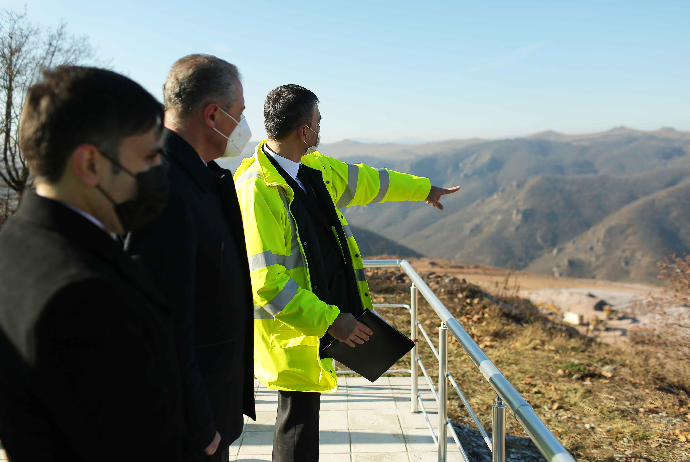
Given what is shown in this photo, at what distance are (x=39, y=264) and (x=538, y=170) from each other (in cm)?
18841

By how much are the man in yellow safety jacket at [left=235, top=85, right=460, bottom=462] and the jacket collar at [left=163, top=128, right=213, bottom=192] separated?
551mm

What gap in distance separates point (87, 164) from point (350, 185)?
2097mm

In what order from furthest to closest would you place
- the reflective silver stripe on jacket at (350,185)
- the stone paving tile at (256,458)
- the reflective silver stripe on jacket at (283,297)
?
the stone paving tile at (256,458) < the reflective silver stripe on jacket at (350,185) < the reflective silver stripe on jacket at (283,297)

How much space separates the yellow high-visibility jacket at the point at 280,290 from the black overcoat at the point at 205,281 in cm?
36

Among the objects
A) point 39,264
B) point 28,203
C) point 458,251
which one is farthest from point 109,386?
point 458,251

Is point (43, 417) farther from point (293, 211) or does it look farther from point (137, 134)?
point (293, 211)

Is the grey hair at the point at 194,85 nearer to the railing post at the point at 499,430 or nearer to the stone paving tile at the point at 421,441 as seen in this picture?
the railing post at the point at 499,430

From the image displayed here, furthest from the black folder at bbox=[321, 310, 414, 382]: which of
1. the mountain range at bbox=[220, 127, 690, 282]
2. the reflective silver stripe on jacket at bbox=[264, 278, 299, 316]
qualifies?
the mountain range at bbox=[220, 127, 690, 282]

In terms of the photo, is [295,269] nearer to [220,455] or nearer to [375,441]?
[220,455]

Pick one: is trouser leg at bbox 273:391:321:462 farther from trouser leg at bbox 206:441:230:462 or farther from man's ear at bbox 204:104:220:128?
man's ear at bbox 204:104:220:128

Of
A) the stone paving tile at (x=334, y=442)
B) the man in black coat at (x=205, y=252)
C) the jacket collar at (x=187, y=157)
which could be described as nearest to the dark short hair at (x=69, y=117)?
the man in black coat at (x=205, y=252)

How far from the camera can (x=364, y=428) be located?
12.2ft

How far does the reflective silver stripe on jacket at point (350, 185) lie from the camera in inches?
121

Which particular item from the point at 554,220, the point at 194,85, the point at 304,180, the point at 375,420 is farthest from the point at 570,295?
the point at 554,220
